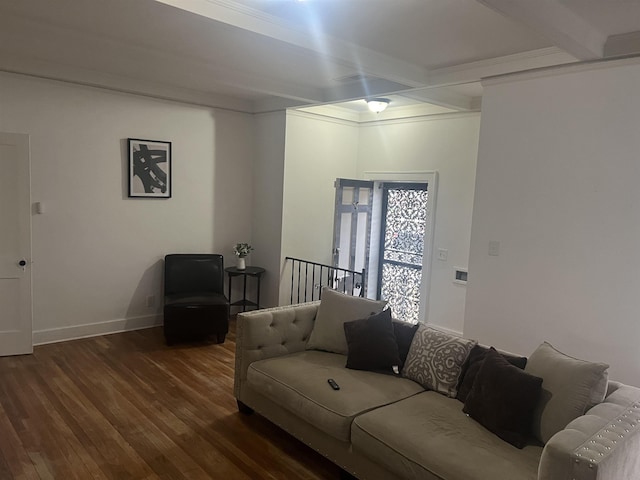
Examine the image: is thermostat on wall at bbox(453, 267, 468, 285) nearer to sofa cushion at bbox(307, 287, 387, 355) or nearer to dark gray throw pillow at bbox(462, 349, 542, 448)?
sofa cushion at bbox(307, 287, 387, 355)

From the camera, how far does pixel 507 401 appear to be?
94.6 inches

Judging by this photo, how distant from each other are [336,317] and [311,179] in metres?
2.82

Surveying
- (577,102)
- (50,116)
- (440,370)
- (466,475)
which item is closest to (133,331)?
(50,116)

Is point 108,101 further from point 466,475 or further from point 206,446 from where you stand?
point 466,475

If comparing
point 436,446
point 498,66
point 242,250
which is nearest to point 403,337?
point 436,446

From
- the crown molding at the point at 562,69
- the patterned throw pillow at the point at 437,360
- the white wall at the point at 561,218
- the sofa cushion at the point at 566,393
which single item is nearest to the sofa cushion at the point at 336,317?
the patterned throw pillow at the point at 437,360

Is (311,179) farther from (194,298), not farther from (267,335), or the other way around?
(267,335)

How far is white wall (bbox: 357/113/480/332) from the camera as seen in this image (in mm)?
5473

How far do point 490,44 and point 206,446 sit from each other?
11.2 feet

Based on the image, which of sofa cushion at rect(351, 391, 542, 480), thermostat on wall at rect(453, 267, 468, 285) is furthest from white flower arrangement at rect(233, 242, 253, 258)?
sofa cushion at rect(351, 391, 542, 480)

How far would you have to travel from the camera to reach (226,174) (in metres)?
6.00

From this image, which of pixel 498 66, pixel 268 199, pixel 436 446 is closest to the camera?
pixel 436 446

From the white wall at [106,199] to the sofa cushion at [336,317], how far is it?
2.70 m

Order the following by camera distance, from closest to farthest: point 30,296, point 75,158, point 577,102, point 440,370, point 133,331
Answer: point 440,370 < point 577,102 < point 30,296 < point 75,158 < point 133,331
